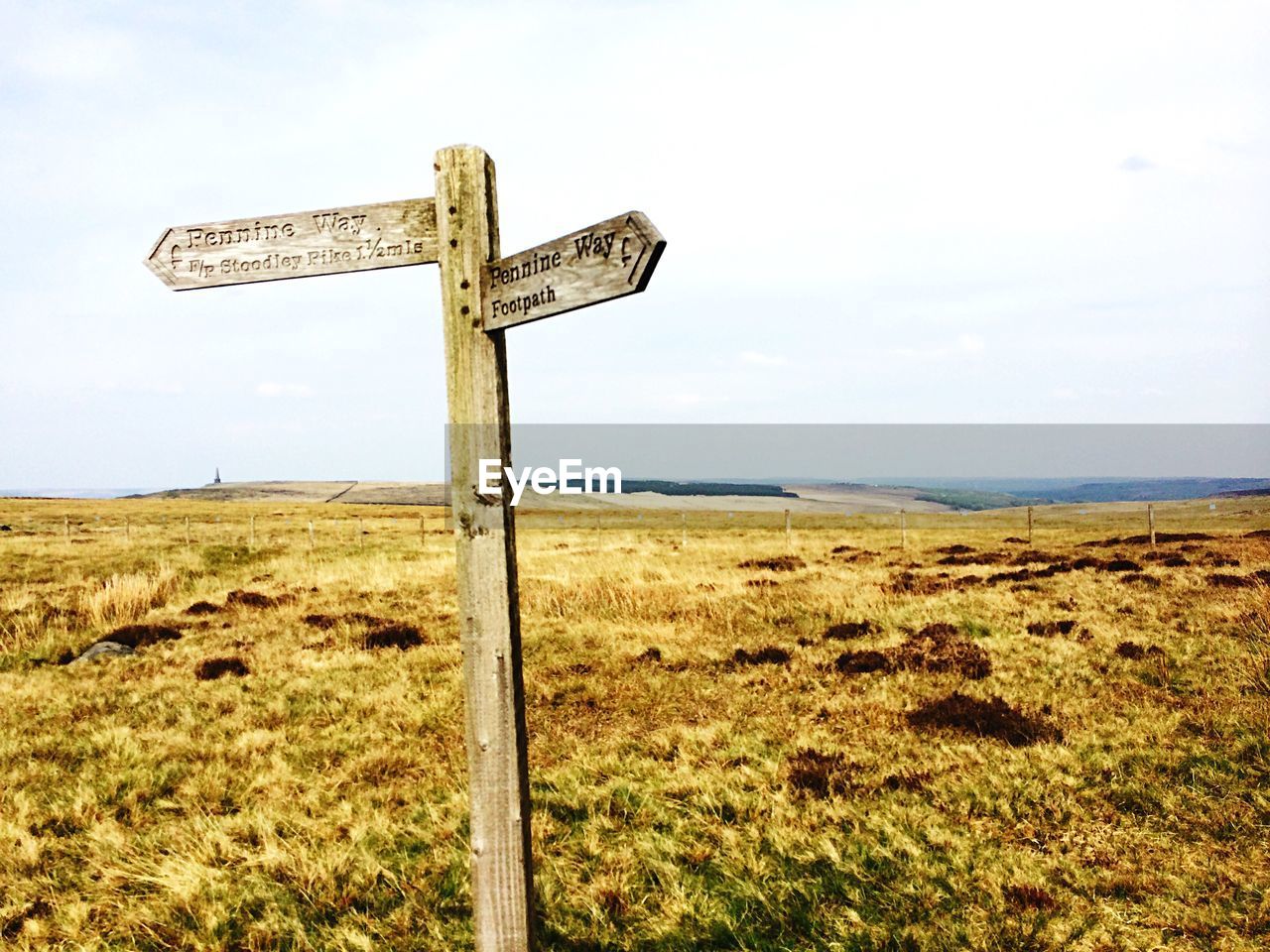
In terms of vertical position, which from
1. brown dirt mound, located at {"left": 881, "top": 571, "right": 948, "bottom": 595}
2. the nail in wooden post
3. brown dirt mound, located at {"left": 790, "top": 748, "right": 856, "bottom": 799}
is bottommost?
brown dirt mound, located at {"left": 881, "top": 571, "right": 948, "bottom": 595}

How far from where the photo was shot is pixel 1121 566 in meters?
18.5

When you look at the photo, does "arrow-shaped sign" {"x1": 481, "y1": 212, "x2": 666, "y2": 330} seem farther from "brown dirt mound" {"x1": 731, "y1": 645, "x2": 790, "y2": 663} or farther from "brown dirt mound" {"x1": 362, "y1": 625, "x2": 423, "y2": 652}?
"brown dirt mound" {"x1": 362, "y1": 625, "x2": 423, "y2": 652}

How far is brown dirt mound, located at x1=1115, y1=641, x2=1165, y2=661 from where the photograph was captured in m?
9.64

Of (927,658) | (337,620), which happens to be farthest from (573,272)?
(337,620)

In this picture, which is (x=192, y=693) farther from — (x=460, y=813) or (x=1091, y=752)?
(x=1091, y=752)

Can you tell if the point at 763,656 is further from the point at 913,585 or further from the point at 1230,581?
the point at 1230,581

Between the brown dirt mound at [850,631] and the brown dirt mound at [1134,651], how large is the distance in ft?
10.6

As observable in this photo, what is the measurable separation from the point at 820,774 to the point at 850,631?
5.76 meters

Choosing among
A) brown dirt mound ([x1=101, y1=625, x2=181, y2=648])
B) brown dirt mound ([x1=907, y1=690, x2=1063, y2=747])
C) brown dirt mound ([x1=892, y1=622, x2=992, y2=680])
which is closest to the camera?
brown dirt mound ([x1=907, y1=690, x2=1063, y2=747])

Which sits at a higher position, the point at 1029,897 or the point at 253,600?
the point at 253,600

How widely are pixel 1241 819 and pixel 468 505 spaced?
5.80 m

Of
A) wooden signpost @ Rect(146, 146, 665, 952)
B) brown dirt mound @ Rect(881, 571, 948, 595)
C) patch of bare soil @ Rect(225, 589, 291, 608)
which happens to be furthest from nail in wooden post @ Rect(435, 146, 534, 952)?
brown dirt mound @ Rect(881, 571, 948, 595)

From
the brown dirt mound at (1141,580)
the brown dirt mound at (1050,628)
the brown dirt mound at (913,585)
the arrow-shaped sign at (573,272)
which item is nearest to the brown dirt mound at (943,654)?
the brown dirt mound at (1050,628)

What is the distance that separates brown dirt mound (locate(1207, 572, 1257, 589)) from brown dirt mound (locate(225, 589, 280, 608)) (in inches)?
733
